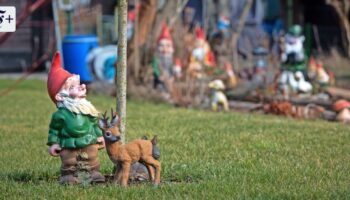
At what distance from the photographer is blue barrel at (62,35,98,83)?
1783 cm

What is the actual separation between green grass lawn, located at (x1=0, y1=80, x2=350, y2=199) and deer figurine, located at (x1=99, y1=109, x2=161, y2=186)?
12 cm

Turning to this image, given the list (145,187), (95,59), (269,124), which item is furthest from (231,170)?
(95,59)

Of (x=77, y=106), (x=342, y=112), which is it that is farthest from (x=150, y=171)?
(x=342, y=112)

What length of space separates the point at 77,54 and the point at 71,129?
11952mm

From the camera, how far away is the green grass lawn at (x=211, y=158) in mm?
6074

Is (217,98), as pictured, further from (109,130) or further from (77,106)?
(109,130)

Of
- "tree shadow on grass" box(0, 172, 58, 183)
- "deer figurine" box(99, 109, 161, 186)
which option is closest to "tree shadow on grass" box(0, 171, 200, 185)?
"tree shadow on grass" box(0, 172, 58, 183)

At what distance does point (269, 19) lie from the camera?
87.7 feet

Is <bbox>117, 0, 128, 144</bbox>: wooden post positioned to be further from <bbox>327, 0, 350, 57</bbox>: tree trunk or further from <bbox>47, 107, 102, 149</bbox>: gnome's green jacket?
<bbox>327, 0, 350, 57</bbox>: tree trunk

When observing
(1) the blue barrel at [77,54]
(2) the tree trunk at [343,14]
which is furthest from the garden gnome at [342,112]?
(1) the blue barrel at [77,54]

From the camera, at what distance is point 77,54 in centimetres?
1797

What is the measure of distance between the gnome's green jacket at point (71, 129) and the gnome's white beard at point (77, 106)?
1.0 inches

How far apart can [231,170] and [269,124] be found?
12.1 feet

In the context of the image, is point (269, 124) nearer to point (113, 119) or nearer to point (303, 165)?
point (303, 165)
